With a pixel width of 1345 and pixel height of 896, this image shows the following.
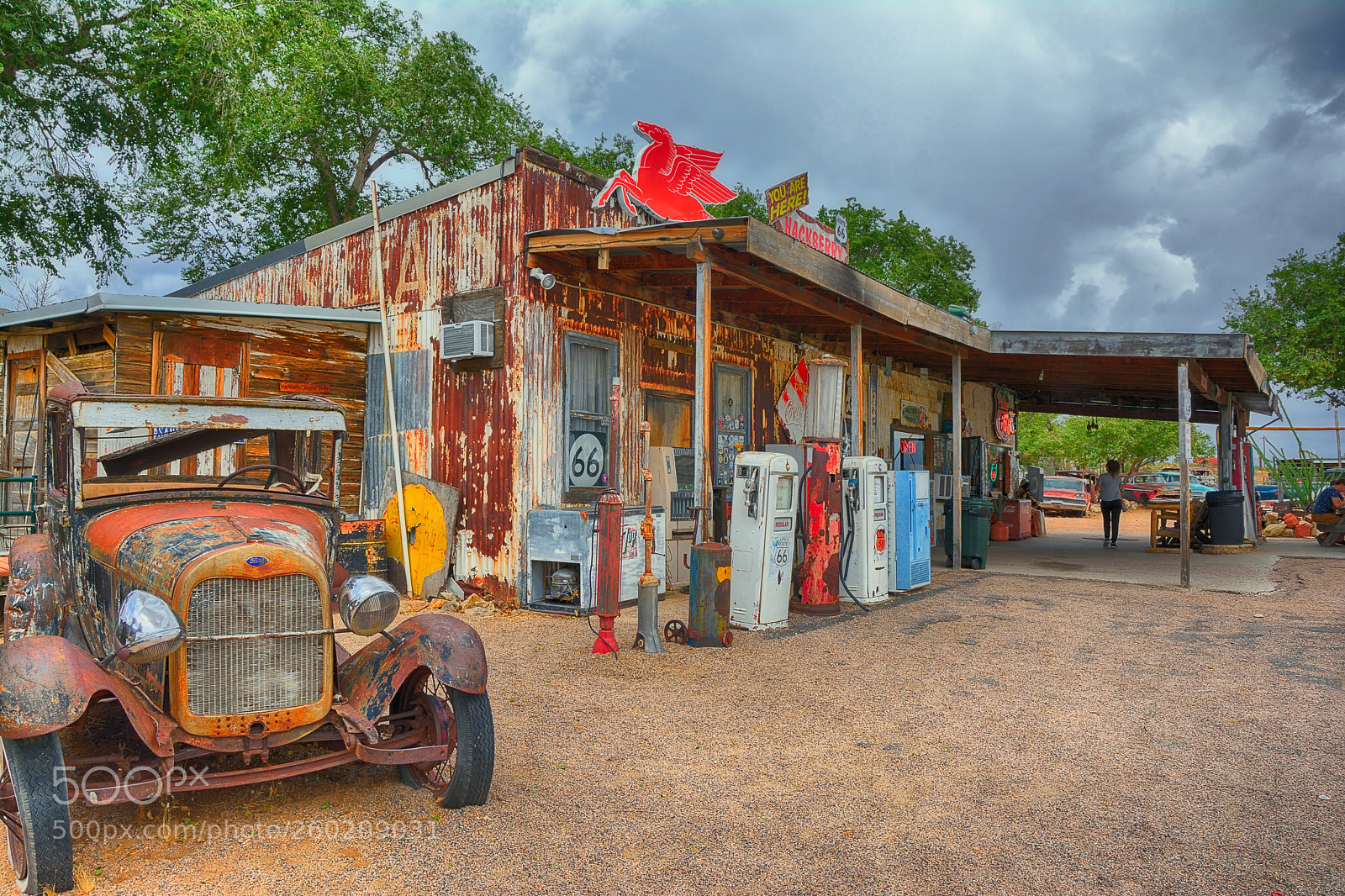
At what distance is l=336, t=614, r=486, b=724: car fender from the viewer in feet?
11.8

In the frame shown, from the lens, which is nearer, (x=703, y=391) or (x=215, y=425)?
(x=215, y=425)

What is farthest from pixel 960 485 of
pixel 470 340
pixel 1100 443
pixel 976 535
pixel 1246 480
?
pixel 1100 443

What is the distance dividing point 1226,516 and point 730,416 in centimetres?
952

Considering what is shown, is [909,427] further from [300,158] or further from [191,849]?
[300,158]

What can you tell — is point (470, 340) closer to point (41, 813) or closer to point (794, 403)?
point (794, 403)

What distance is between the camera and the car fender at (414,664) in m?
3.61

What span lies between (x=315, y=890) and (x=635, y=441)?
7062 mm

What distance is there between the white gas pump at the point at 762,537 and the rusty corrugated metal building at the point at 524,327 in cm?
197

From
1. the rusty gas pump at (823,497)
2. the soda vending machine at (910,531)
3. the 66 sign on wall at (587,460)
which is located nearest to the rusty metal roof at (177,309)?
the 66 sign on wall at (587,460)

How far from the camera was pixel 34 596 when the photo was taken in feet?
13.7

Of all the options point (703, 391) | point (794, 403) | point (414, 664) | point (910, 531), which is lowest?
point (414, 664)

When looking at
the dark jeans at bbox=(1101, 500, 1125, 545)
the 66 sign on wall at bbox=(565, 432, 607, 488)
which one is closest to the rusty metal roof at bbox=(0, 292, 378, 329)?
the 66 sign on wall at bbox=(565, 432, 607, 488)

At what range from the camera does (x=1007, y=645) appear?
24.0ft

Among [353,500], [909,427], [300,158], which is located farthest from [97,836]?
[300,158]
